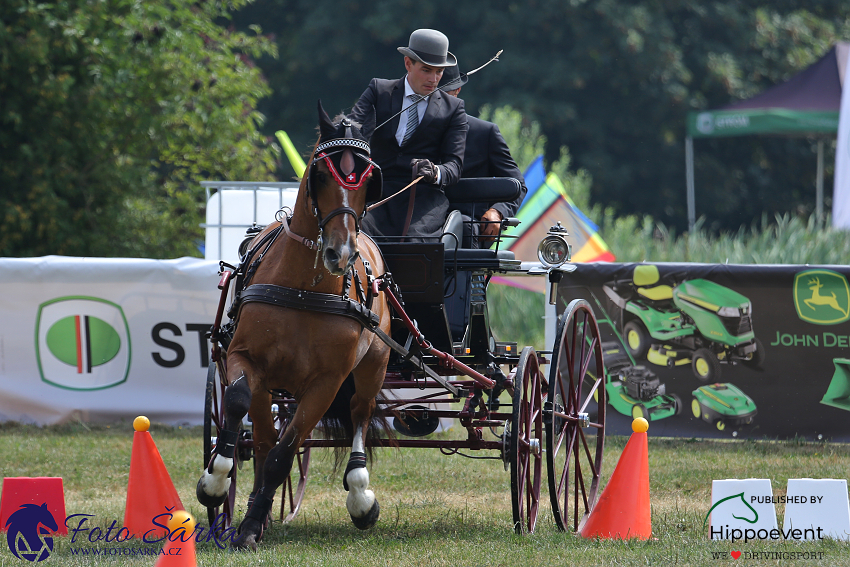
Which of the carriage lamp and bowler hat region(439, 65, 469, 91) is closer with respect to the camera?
bowler hat region(439, 65, 469, 91)

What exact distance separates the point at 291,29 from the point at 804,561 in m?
24.4

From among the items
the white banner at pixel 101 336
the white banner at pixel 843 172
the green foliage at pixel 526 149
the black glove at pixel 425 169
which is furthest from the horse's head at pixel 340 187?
the green foliage at pixel 526 149

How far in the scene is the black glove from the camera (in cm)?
521

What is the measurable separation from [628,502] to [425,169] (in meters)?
2.00

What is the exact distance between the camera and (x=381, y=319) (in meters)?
4.88

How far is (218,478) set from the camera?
176 inches

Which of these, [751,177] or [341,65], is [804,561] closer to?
[341,65]

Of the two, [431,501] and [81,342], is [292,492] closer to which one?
[431,501]

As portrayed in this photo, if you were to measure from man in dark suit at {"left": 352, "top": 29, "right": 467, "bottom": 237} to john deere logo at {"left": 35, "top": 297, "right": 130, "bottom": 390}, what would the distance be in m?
4.10

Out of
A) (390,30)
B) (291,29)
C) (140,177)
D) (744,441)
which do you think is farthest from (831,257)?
(291,29)

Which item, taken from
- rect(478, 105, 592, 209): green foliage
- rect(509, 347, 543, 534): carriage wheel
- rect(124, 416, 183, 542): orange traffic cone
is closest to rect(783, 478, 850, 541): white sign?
rect(509, 347, 543, 534): carriage wheel

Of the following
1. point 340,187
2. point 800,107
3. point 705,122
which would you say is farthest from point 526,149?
point 340,187

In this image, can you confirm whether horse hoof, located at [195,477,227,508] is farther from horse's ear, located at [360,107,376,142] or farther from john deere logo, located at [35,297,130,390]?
john deere logo, located at [35,297,130,390]

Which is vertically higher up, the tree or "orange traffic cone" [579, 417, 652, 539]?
the tree
